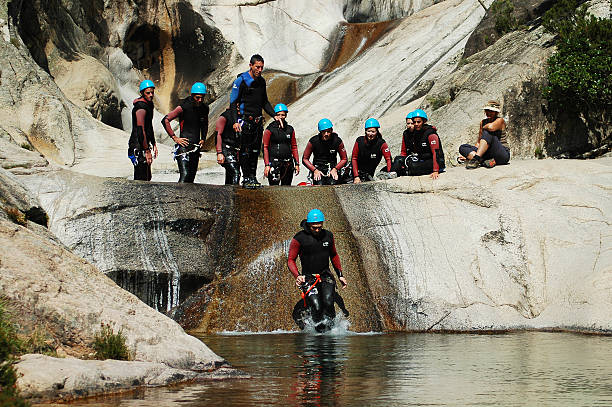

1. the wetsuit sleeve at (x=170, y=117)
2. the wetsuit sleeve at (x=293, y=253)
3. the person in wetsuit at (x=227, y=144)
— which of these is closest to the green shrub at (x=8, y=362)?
the wetsuit sleeve at (x=293, y=253)

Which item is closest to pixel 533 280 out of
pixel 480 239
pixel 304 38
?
pixel 480 239

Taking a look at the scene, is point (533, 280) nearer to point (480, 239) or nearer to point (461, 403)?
point (480, 239)

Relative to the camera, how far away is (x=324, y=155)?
14.9 m

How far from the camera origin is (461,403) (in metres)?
6.20

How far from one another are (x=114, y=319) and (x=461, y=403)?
124 inches

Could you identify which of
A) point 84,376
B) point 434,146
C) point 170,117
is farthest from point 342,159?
point 84,376

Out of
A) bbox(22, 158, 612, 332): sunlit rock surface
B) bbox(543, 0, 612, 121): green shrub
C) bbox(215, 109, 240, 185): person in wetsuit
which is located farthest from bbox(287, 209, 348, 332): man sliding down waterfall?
bbox(543, 0, 612, 121): green shrub

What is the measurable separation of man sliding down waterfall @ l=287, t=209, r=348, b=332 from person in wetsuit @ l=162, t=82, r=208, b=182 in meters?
3.06

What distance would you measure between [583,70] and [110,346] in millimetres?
14601

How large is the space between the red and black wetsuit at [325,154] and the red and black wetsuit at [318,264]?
307cm

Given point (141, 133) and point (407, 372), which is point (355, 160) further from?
point (407, 372)

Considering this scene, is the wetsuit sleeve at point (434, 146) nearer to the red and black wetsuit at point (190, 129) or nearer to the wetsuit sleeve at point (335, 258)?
the wetsuit sleeve at point (335, 258)

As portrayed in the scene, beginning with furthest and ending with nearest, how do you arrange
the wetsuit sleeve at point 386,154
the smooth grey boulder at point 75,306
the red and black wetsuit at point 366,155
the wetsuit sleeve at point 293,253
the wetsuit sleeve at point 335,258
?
1. the red and black wetsuit at point 366,155
2. the wetsuit sleeve at point 386,154
3. the wetsuit sleeve at point 335,258
4. the wetsuit sleeve at point 293,253
5. the smooth grey boulder at point 75,306

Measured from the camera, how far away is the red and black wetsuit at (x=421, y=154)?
14016mm
